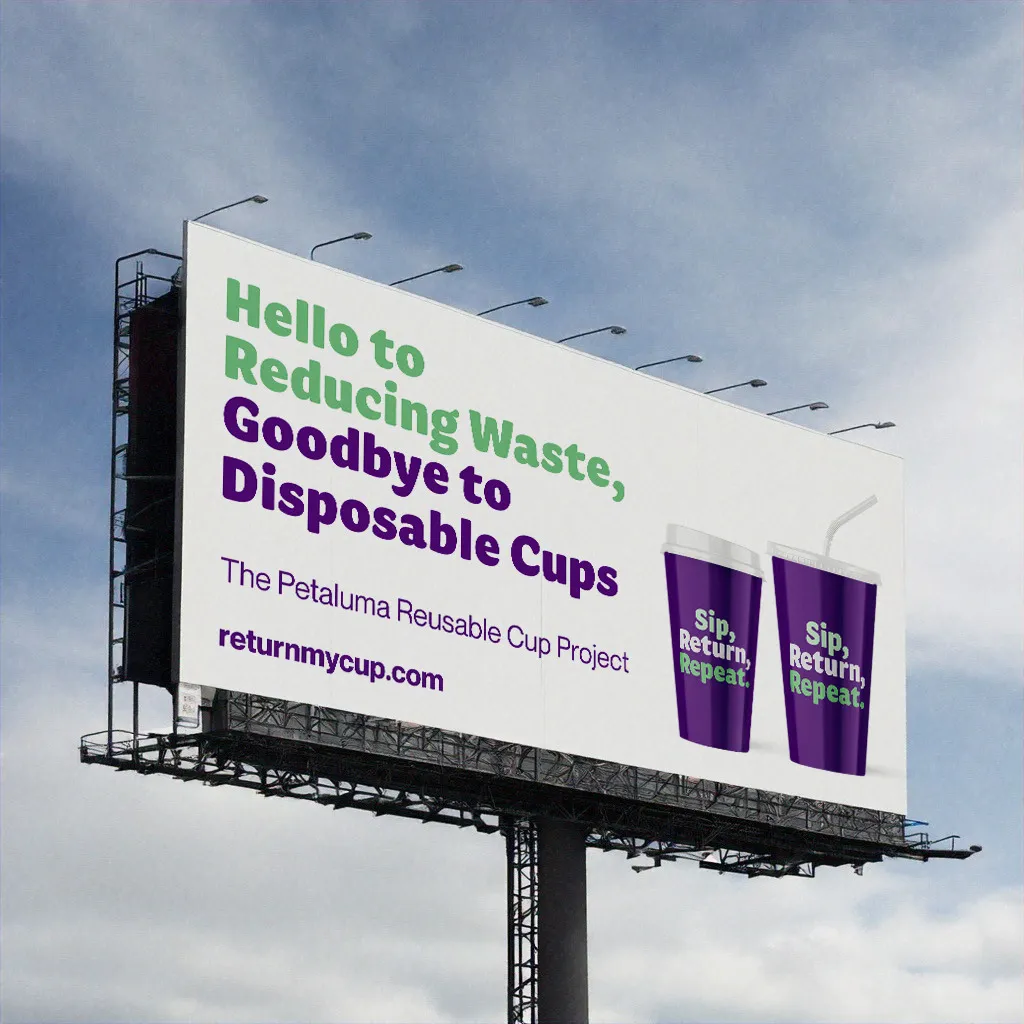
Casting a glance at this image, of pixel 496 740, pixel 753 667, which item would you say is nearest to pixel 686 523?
pixel 753 667

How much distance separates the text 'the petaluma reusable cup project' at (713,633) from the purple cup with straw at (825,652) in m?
0.98

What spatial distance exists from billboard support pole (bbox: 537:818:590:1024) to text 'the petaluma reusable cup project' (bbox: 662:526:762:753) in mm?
3030

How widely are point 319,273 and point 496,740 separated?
849 centimetres

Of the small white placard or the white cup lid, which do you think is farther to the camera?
the white cup lid

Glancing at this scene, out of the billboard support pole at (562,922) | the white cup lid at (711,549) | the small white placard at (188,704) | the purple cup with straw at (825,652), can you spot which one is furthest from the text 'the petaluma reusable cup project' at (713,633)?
the small white placard at (188,704)

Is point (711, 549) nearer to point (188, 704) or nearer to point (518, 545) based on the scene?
point (518, 545)

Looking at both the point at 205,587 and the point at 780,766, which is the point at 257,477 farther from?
the point at 780,766

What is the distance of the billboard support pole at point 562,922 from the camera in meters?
45.5

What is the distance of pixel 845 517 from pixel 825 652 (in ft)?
10.1

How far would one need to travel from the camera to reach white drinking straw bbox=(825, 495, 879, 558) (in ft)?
165

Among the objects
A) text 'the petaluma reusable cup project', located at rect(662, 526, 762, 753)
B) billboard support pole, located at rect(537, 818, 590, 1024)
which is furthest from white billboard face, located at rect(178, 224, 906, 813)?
billboard support pole, located at rect(537, 818, 590, 1024)

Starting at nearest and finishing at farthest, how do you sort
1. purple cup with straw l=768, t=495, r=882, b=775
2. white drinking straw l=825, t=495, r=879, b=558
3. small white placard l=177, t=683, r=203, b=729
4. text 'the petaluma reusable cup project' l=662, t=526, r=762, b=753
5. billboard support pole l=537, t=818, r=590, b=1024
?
small white placard l=177, t=683, r=203, b=729 < billboard support pole l=537, t=818, r=590, b=1024 < text 'the petaluma reusable cup project' l=662, t=526, r=762, b=753 < purple cup with straw l=768, t=495, r=882, b=775 < white drinking straw l=825, t=495, r=879, b=558

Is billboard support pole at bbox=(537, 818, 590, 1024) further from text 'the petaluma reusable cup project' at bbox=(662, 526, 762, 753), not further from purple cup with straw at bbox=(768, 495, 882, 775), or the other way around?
purple cup with straw at bbox=(768, 495, 882, 775)

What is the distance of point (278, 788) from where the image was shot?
42094 mm
